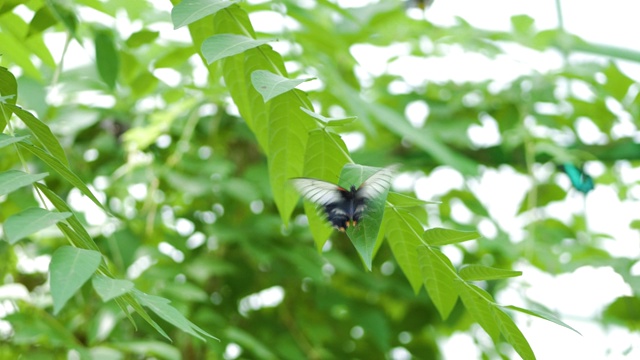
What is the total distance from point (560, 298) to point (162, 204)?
0.54 meters

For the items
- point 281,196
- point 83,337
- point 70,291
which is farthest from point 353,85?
point 70,291

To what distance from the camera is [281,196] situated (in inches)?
20.4

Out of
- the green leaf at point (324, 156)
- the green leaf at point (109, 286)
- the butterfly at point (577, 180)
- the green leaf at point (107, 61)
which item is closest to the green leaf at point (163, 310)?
the green leaf at point (109, 286)

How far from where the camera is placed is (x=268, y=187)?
3.26 feet

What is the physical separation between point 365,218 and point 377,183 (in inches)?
0.9

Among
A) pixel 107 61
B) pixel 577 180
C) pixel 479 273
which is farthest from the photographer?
pixel 577 180

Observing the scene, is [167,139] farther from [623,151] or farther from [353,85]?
[623,151]

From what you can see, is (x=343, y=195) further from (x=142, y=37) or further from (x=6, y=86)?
(x=142, y=37)

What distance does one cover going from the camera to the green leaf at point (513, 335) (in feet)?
1.51

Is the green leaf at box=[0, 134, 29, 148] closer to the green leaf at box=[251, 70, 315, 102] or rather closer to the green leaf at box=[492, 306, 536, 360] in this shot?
the green leaf at box=[251, 70, 315, 102]

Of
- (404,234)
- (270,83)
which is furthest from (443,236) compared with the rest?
(270,83)

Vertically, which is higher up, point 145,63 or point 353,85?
point 145,63

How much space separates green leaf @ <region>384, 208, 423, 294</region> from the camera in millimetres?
480

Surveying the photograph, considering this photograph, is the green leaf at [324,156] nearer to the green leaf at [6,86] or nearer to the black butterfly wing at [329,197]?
the black butterfly wing at [329,197]
